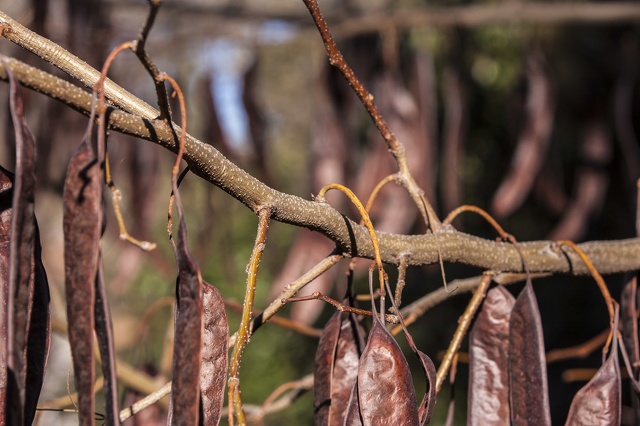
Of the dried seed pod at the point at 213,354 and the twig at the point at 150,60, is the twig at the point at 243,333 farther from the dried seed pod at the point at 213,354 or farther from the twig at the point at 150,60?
the twig at the point at 150,60

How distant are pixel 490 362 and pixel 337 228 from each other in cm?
26

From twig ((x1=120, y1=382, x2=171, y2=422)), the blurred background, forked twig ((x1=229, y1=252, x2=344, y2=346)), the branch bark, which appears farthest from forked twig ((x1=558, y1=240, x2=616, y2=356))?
the blurred background

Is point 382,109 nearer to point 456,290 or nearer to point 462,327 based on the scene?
point 456,290

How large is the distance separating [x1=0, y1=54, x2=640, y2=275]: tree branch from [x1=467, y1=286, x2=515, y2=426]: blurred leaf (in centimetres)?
5

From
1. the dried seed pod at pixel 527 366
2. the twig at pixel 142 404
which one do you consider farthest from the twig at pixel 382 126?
the twig at pixel 142 404

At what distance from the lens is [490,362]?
2.79 ft

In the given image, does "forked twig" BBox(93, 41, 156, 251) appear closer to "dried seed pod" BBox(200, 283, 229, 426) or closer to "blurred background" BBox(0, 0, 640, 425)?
"dried seed pod" BBox(200, 283, 229, 426)

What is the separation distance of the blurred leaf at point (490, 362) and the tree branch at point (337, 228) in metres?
0.05

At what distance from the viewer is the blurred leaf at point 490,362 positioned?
832 millimetres

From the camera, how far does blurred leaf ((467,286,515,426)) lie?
32.7 inches

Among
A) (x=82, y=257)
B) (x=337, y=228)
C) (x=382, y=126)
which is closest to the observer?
(x=82, y=257)

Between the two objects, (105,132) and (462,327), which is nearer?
(105,132)

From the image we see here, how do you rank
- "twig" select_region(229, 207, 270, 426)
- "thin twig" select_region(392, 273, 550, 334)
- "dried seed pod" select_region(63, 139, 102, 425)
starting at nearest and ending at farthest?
"dried seed pod" select_region(63, 139, 102, 425), "twig" select_region(229, 207, 270, 426), "thin twig" select_region(392, 273, 550, 334)

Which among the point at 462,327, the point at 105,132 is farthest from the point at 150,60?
the point at 462,327
